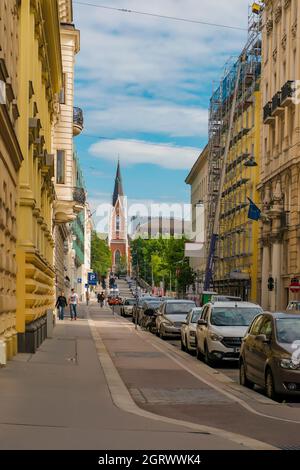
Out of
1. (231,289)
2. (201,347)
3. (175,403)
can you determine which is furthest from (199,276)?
(175,403)

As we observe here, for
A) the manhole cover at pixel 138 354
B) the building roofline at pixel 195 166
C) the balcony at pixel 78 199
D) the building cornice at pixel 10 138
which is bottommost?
the manhole cover at pixel 138 354

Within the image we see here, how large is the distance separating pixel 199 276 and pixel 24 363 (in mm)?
76807

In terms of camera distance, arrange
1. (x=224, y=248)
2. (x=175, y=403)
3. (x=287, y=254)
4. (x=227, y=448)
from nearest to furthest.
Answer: (x=227, y=448) < (x=175, y=403) < (x=287, y=254) < (x=224, y=248)

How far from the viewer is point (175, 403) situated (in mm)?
14586

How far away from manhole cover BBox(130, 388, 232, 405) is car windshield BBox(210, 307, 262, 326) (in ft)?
20.3

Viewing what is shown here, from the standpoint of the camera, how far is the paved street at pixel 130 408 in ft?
30.9

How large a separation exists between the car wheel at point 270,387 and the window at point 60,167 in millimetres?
29065

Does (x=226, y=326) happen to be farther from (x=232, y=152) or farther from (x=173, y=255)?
(x=173, y=255)

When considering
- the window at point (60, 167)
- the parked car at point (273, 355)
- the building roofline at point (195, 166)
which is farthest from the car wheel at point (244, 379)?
the building roofline at point (195, 166)

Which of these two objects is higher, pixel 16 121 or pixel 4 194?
pixel 16 121

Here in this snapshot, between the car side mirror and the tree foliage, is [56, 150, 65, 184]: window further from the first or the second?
the car side mirror

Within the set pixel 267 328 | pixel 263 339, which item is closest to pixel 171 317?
pixel 267 328

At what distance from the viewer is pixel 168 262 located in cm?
11100

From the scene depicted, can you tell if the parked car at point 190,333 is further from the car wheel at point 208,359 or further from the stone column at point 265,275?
the stone column at point 265,275
